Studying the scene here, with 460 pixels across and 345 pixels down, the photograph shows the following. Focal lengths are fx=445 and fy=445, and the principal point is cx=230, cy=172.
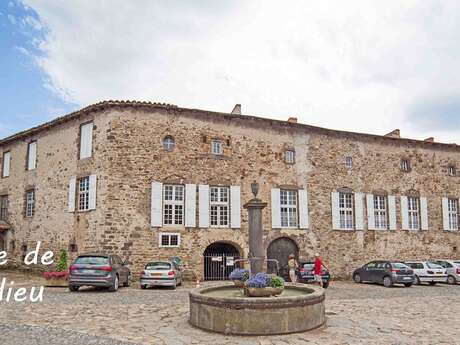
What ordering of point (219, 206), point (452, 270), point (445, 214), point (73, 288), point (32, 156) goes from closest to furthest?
1. point (73, 288)
2. point (219, 206)
3. point (452, 270)
4. point (32, 156)
5. point (445, 214)

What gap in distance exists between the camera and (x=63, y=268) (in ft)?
53.8

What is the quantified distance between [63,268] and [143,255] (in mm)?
3012

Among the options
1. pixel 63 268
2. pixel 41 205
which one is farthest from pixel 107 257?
pixel 41 205

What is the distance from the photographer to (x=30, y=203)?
22172 millimetres

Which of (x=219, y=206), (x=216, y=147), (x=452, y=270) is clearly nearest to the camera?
(x=219, y=206)

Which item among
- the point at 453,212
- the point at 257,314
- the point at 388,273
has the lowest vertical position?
the point at 388,273

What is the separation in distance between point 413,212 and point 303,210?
23.1 ft

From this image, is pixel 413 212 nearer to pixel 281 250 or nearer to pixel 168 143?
pixel 281 250

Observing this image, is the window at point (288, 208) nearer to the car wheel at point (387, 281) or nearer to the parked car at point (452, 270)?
the car wheel at point (387, 281)

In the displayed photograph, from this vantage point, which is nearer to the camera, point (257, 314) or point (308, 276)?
point (257, 314)

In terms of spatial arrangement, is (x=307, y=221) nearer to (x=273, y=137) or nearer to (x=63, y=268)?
(x=273, y=137)

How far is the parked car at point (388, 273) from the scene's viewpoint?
58.6ft

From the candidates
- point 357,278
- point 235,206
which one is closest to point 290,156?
point 235,206

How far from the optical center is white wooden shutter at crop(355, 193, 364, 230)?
21.8 m
